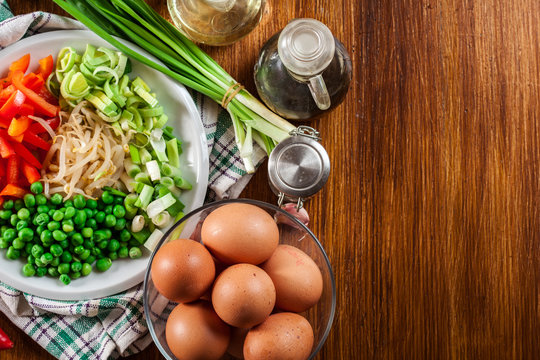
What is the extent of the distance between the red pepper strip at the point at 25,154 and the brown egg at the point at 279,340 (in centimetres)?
82

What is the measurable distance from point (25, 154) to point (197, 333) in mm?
751

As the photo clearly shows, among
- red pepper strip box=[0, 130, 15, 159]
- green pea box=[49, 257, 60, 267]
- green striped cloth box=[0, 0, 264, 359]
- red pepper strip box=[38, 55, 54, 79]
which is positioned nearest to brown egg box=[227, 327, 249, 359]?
green striped cloth box=[0, 0, 264, 359]

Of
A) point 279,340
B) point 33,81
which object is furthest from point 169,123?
point 279,340

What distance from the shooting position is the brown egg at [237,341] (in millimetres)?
1253

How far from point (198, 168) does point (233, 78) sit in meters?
0.32

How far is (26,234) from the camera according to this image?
1.47 m

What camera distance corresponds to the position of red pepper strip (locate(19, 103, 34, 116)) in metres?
1.42

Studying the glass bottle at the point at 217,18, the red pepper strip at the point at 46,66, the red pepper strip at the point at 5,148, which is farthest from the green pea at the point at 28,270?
the glass bottle at the point at 217,18

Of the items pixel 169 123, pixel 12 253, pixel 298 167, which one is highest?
pixel 298 167

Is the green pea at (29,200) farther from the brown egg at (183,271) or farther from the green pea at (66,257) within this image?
the brown egg at (183,271)

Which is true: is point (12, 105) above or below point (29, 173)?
above

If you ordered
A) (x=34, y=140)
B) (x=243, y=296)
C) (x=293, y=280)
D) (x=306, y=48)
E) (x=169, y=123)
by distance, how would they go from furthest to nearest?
(x=169, y=123)
(x=34, y=140)
(x=306, y=48)
(x=293, y=280)
(x=243, y=296)

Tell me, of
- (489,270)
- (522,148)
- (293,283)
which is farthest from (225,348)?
(522,148)

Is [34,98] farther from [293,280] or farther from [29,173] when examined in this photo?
[293,280]
